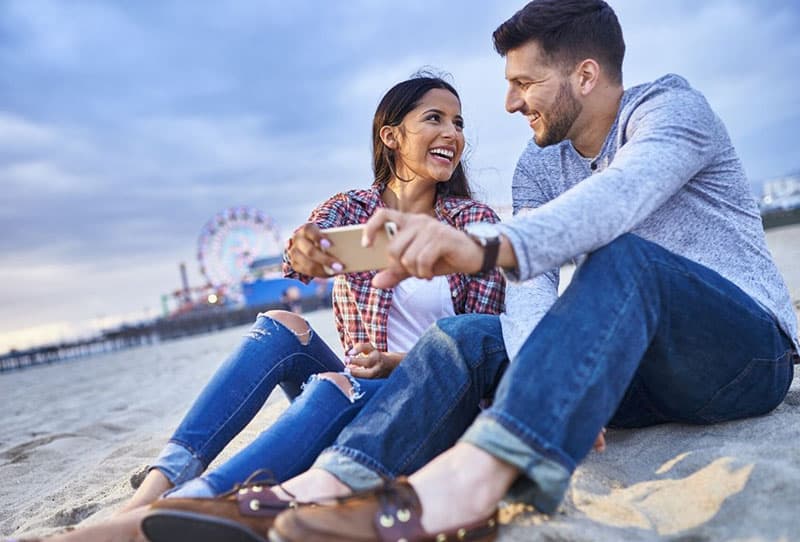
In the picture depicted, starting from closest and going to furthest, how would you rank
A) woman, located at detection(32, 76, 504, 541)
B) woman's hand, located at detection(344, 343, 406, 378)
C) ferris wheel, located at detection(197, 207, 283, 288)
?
woman, located at detection(32, 76, 504, 541) < woman's hand, located at detection(344, 343, 406, 378) < ferris wheel, located at detection(197, 207, 283, 288)

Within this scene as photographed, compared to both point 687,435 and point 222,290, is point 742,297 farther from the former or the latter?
point 222,290

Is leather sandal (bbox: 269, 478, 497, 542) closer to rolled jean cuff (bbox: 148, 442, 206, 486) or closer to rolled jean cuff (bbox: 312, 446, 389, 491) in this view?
rolled jean cuff (bbox: 312, 446, 389, 491)

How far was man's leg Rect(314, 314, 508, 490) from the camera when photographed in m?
1.41

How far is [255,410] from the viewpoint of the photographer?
1.85m

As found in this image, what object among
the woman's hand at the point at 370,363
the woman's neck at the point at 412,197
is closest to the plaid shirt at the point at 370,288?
the woman's neck at the point at 412,197

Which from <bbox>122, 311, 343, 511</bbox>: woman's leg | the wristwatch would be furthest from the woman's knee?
the wristwatch

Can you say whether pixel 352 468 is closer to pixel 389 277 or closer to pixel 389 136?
pixel 389 277

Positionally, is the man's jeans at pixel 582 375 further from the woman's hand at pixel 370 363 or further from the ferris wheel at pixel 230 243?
the ferris wheel at pixel 230 243

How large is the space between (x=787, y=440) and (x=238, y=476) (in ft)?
4.46

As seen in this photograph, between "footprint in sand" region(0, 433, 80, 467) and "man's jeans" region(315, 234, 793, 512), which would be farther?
"footprint in sand" region(0, 433, 80, 467)

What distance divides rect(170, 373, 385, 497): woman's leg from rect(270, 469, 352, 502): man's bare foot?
0.16ft

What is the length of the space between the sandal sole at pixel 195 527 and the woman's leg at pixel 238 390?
1.18 ft

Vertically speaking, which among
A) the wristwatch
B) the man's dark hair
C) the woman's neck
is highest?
the man's dark hair

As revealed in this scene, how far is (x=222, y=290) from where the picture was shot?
4956cm
